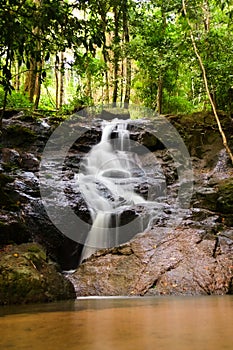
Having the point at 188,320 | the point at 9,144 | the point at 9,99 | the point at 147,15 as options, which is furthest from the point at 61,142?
the point at 188,320

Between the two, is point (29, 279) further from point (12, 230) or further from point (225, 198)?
point (225, 198)

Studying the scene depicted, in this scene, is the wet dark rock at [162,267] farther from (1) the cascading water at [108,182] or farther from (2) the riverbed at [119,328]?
(2) the riverbed at [119,328]

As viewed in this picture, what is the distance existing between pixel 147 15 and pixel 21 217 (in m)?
8.02

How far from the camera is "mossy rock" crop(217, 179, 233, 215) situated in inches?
253

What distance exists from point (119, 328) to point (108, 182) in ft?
21.0

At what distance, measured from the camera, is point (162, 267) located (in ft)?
16.4

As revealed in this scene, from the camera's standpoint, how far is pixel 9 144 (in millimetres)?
9539

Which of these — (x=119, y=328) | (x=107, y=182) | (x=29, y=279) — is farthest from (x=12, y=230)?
(x=107, y=182)

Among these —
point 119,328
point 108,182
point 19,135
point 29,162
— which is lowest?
point 119,328

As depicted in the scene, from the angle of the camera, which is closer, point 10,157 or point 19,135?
point 10,157

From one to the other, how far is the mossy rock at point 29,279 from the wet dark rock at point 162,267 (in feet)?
1.83

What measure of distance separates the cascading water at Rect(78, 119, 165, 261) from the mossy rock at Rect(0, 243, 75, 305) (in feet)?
5.58

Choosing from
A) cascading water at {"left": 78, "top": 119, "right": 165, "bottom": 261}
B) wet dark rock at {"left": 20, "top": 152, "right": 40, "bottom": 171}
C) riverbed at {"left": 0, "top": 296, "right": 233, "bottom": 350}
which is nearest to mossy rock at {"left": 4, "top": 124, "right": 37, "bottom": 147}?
wet dark rock at {"left": 20, "top": 152, "right": 40, "bottom": 171}

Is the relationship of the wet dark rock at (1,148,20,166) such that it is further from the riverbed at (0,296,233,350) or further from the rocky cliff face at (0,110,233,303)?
the riverbed at (0,296,233,350)
